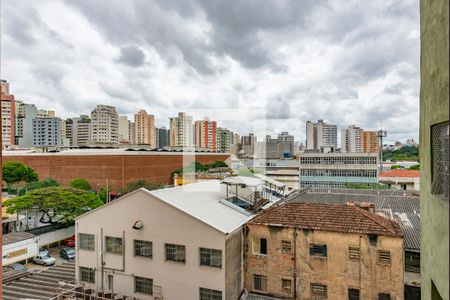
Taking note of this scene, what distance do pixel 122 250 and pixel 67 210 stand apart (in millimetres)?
15839

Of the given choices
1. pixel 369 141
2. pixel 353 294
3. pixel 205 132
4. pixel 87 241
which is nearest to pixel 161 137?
pixel 205 132

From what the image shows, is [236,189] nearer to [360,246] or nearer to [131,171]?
[360,246]

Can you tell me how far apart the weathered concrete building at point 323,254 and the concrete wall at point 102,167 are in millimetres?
34008

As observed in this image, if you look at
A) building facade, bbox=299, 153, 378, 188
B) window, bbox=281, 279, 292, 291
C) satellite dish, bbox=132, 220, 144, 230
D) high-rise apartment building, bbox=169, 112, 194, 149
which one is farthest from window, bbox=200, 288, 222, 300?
high-rise apartment building, bbox=169, 112, 194, 149

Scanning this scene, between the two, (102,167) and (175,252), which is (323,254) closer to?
(175,252)

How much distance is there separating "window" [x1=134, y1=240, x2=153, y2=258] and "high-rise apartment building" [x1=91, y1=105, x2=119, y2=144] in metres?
77.9

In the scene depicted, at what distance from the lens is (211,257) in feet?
38.2

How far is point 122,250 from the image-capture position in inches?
523

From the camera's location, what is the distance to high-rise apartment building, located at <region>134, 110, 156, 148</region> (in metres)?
86.2

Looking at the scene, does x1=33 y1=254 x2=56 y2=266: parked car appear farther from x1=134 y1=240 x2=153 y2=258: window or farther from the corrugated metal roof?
the corrugated metal roof

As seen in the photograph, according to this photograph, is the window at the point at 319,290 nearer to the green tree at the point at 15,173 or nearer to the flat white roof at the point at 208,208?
the flat white roof at the point at 208,208

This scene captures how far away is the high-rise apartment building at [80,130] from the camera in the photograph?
9256 cm

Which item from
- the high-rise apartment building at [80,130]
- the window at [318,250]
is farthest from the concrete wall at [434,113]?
the high-rise apartment building at [80,130]

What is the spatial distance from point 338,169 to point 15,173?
49.9 meters
